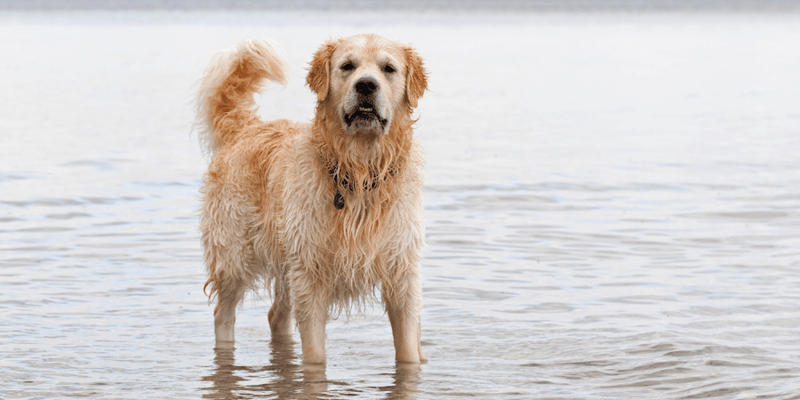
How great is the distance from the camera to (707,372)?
593 cm

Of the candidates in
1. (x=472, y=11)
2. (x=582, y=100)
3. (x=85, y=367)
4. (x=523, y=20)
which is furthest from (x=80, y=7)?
(x=85, y=367)

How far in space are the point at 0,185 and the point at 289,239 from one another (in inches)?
303

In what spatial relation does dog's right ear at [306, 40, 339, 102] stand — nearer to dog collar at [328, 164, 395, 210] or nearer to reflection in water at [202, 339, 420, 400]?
dog collar at [328, 164, 395, 210]

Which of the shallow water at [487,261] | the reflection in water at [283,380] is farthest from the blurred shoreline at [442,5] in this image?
the reflection in water at [283,380]

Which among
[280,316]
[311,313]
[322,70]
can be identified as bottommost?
[280,316]

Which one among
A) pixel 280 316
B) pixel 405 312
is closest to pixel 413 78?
pixel 405 312

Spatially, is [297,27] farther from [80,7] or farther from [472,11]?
[80,7]

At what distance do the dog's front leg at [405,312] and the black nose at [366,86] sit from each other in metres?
1.13

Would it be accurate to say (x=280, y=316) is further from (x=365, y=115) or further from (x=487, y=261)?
(x=487, y=261)

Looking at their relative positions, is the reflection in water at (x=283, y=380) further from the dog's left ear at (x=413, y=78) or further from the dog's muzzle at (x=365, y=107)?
the dog's left ear at (x=413, y=78)

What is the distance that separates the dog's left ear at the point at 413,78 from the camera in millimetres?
5641

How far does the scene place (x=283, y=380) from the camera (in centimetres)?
590

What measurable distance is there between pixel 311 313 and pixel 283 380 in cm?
44

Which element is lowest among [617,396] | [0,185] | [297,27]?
[617,396]
